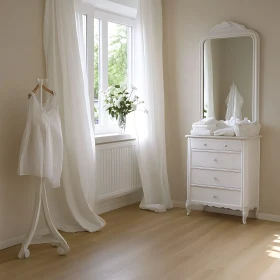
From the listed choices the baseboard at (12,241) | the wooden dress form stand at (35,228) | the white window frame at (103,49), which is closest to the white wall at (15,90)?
the baseboard at (12,241)

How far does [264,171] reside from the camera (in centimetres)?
482

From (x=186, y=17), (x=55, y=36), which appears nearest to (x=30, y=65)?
(x=55, y=36)

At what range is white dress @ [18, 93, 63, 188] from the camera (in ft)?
11.7

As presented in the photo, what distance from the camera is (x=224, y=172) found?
4.75 meters

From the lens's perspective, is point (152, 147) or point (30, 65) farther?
point (152, 147)

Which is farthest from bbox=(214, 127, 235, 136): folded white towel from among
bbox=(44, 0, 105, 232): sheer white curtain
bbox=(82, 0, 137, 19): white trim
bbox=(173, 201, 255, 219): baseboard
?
bbox=(82, 0, 137, 19): white trim

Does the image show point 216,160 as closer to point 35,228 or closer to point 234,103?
point 234,103

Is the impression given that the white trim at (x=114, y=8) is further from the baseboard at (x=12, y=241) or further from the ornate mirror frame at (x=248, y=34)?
the baseboard at (x=12, y=241)

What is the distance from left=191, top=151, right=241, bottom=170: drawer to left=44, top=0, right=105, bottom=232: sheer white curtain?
113 centimetres

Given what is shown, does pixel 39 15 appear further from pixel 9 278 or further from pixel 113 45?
pixel 9 278

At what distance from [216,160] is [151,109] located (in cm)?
96

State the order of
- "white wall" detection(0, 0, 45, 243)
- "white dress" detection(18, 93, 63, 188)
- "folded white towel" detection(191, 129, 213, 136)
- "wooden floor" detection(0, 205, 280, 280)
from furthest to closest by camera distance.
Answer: "folded white towel" detection(191, 129, 213, 136)
"white wall" detection(0, 0, 45, 243)
"white dress" detection(18, 93, 63, 188)
"wooden floor" detection(0, 205, 280, 280)

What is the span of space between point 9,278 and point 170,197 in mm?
2529

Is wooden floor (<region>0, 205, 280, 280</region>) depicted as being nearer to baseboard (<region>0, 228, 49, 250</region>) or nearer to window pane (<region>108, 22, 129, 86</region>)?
baseboard (<region>0, 228, 49, 250</region>)
